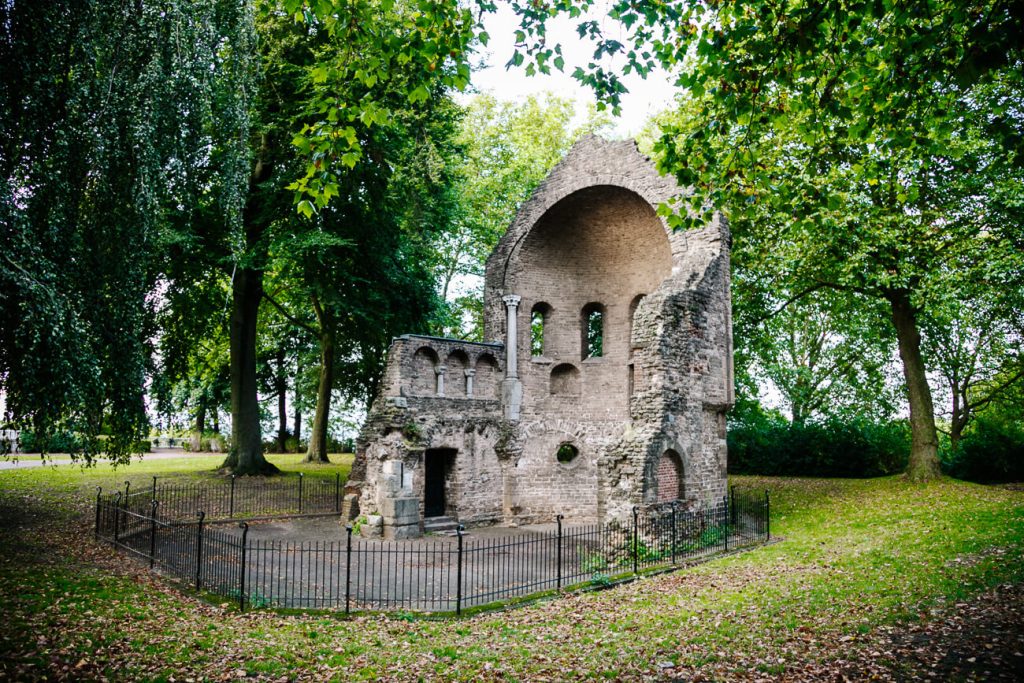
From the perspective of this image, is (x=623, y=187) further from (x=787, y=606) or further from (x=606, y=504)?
(x=787, y=606)

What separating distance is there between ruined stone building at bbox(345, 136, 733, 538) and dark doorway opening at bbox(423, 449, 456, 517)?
4cm

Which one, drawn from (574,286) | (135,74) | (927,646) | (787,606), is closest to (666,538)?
(787,606)

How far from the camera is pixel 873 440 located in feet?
82.3

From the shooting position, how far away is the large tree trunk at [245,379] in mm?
22438

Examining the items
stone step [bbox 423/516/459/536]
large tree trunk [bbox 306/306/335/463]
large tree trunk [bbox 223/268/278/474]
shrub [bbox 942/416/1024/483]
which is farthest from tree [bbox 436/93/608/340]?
shrub [bbox 942/416/1024/483]

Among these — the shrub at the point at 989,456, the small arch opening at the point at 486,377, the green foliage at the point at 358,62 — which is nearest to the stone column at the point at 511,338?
the small arch opening at the point at 486,377

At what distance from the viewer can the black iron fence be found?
10.2 metres

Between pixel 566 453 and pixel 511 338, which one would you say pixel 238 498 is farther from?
pixel 566 453

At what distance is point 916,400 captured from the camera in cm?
1969

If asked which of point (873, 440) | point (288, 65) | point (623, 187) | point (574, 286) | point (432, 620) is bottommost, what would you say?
point (432, 620)

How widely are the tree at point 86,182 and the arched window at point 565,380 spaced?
40.6 feet

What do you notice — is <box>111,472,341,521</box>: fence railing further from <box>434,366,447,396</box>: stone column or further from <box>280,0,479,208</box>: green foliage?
<box>280,0,479,208</box>: green foliage

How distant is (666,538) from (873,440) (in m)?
14.5

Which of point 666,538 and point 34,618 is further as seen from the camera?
point 666,538
